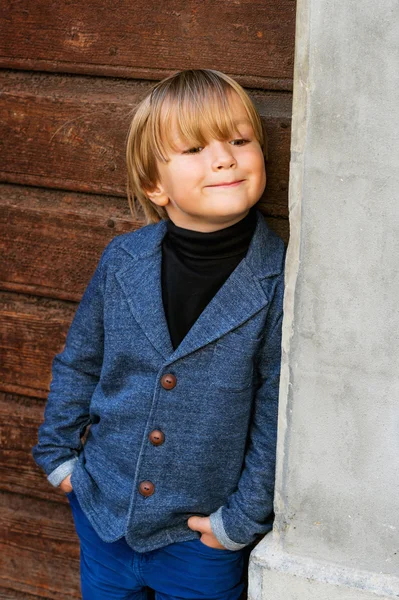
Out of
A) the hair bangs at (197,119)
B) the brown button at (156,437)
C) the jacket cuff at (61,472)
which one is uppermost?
the hair bangs at (197,119)

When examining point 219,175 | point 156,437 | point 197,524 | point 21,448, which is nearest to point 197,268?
point 219,175

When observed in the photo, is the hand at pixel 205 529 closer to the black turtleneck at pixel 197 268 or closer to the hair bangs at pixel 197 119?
the black turtleneck at pixel 197 268

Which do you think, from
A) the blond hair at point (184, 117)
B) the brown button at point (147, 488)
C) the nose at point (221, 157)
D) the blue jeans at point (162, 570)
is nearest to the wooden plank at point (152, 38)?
the blond hair at point (184, 117)

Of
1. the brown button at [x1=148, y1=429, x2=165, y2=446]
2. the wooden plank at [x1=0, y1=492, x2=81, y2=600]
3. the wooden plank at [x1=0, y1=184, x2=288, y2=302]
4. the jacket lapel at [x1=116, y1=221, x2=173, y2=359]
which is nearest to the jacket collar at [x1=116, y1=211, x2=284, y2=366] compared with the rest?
the jacket lapel at [x1=116, y1=221, x2=173, y2=359]

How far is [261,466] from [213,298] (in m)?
0.31

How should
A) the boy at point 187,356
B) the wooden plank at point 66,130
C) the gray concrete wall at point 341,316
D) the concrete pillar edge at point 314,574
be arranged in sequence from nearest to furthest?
the gray concrete wall at point 341,316, the concrete pillar edge at point 314,574, the boy at point 187,356, the wooden plank at point 66,130

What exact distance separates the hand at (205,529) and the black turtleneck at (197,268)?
0.32 metres

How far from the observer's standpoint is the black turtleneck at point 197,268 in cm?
154

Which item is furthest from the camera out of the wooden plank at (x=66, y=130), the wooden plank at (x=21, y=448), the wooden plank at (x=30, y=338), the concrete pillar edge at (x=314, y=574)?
the wooden plank at (x=21, y=448)

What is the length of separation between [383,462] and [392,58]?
61 centimetres

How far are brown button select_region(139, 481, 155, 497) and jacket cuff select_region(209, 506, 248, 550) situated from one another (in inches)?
4.7

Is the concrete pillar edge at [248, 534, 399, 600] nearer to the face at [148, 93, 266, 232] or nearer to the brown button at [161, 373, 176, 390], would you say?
the brown button at [161, 373, 176, 390]

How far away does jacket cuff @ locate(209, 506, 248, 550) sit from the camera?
1.54 m

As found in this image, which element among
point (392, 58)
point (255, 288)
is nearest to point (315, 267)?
point (255, 288)
